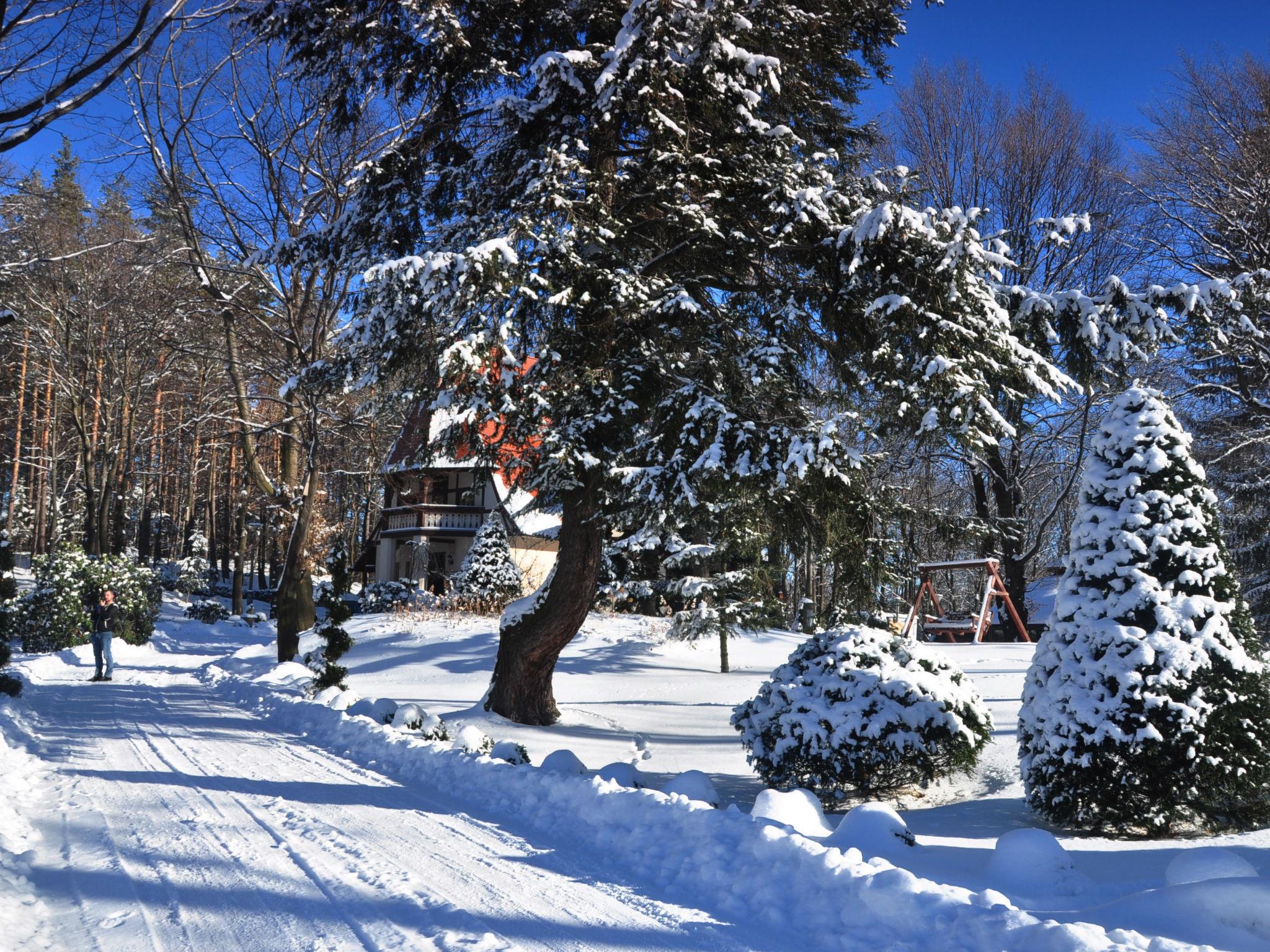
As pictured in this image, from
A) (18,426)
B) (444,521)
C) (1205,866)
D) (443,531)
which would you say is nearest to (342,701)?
(1205,866)

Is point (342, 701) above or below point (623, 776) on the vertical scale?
below

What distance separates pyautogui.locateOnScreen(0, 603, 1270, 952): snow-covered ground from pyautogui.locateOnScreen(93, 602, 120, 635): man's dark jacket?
592 centimetres

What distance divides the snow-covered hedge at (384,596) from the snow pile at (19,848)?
842 inches

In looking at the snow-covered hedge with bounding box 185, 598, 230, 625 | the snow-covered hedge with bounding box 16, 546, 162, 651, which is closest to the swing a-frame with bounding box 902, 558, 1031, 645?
the snow-covered hedge with bounding box 16, 546, 162, 651

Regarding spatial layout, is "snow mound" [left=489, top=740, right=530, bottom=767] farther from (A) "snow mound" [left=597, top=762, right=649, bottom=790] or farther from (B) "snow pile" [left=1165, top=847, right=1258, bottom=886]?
(B) "snow pile" [left=1165, top=847, right=1258, bottom=886]

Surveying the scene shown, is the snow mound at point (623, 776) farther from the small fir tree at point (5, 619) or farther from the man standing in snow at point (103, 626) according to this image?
the man standing in snow at point (103, 626)

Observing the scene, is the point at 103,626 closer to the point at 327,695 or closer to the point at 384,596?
the point at 327,695

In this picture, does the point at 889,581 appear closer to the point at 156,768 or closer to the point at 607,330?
the point at 607,330

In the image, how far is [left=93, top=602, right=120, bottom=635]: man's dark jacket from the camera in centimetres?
1502

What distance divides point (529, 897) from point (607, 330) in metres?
6.50

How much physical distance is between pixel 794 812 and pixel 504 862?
1.78 meters

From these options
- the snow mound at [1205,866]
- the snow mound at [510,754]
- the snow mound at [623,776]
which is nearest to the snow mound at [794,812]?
the snow mound at [623,776]

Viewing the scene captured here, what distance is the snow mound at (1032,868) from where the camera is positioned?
4211 millimetres

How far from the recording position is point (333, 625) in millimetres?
12391
